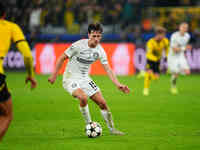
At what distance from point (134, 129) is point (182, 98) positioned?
6341 millimetres

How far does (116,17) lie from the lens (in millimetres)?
26812

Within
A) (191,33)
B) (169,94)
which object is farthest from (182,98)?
(191,33)

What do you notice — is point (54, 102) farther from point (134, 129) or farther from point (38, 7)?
point (38, 7)

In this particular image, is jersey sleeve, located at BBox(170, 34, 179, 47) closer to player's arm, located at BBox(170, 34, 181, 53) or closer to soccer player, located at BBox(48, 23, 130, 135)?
player's arm, located at BBox(170, 34, 181, 53)

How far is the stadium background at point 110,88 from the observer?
8391mm

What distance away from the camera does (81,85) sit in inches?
348

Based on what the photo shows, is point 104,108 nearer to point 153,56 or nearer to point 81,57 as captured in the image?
point 81,57

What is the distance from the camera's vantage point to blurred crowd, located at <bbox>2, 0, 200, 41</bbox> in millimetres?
26859

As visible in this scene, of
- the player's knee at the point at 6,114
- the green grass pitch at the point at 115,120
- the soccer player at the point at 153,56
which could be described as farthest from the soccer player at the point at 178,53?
the player's knee at the point at 6,114

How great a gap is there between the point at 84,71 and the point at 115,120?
2.25m

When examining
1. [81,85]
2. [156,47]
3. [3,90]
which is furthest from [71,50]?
[156,47]

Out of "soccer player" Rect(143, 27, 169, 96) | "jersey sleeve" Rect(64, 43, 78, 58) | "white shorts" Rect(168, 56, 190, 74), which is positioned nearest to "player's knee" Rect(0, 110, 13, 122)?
"jersey sleeve" Rect(64, 43, 78, 58)

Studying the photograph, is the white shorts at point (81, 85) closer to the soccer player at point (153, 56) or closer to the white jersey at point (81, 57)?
the white jersey at point (81, 57)

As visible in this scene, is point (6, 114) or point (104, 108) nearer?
point (6, 114)
